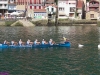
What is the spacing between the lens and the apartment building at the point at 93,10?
129750 millimetres

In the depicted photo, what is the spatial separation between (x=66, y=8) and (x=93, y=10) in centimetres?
1035

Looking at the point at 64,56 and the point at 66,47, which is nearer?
the point at 64,56

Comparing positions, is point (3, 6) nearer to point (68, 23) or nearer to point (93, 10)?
point (68, 23)

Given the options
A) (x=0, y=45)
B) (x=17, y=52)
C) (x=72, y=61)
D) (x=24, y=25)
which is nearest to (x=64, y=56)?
(x=72, y=61)

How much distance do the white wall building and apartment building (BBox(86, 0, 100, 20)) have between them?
5.57 metres

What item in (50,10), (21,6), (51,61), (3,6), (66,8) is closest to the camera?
(51,61)

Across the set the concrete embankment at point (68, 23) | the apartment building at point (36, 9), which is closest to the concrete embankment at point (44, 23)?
the concrete embankment at point (68, 23)

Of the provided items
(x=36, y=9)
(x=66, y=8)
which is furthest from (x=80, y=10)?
(x=36, y=9)

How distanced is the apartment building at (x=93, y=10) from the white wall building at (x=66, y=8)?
5.57 meters

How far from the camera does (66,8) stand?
134000 millimetres

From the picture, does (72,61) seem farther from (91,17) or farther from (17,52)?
(91,17)

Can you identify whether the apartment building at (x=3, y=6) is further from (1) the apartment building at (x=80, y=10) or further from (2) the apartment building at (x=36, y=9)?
(1) the apartment building at (x=80, y=10)

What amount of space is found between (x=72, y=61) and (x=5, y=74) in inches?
455

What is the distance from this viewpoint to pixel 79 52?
52.2 meters
